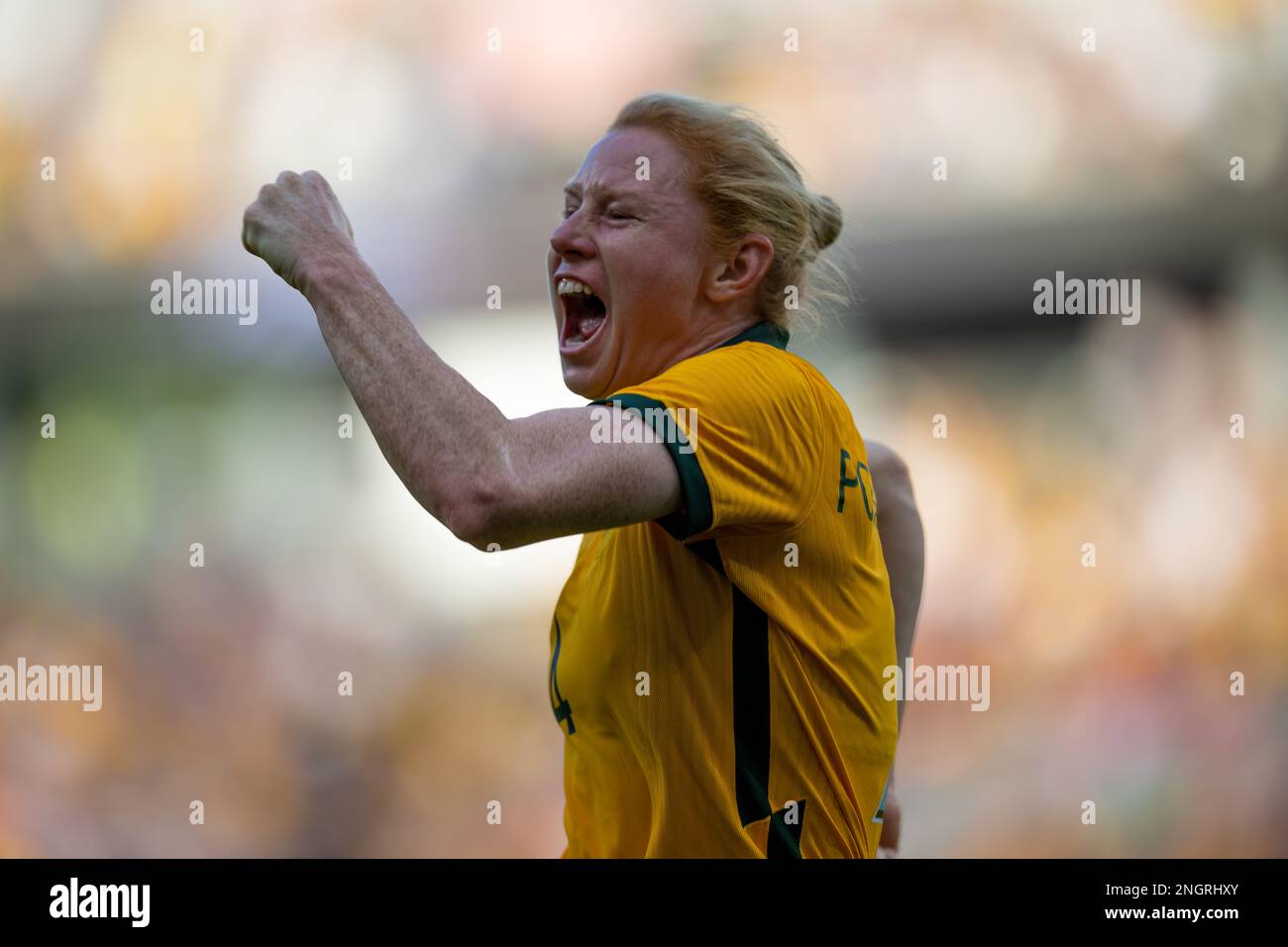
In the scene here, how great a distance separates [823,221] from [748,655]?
842 millimetres

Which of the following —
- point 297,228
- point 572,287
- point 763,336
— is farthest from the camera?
point 572,287

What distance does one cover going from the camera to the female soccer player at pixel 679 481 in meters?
1.54

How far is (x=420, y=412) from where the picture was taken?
152 cm

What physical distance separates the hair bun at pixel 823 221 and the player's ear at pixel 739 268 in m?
0.16

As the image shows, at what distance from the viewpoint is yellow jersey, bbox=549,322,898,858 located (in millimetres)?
1766

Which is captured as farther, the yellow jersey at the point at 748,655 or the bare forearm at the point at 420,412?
the yellow jersey at the point at 748,655

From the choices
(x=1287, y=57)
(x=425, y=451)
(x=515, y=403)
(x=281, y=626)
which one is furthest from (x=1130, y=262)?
(x=425, y=451)
